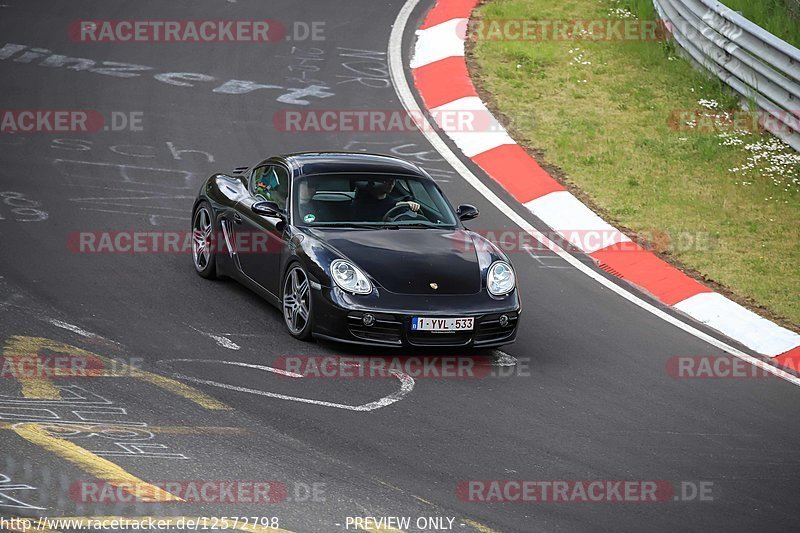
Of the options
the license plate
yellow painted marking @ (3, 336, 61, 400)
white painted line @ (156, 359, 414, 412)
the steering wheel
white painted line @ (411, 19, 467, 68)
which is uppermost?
white painted line @ (411, 19, 467, 68)

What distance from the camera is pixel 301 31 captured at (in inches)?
726

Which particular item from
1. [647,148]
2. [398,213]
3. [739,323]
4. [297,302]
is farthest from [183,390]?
[647,148]

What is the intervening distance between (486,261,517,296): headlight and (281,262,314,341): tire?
1393mm

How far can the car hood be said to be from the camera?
929 cm

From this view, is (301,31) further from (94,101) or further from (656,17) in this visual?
(656,17)

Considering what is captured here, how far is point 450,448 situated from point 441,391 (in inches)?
43.6

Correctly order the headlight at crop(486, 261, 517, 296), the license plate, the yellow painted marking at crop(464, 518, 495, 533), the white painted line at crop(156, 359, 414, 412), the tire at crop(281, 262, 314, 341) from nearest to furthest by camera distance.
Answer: the yellow painted marking at crop(464, 518, 495, 533), the white painted line at crop(156, 359, 414, 412), the license plate, the tire at crop(281, 262, 314, 341), the headlight at crop(486, 261, 517, 296)

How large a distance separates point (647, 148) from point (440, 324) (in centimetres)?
663

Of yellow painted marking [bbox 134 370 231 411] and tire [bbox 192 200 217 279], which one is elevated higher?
tire [bbox 192 200 217 279]

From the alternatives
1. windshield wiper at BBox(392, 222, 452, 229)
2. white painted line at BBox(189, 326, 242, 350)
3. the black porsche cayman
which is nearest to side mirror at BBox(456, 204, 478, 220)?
the black porsche cayman

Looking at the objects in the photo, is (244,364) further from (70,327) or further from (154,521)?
(154,521)

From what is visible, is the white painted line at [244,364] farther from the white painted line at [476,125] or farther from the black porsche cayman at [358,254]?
the white painted line at [476,125]

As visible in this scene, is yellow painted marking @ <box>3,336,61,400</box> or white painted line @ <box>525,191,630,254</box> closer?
yellow painted marking @ <box>3,336,61,400</box>

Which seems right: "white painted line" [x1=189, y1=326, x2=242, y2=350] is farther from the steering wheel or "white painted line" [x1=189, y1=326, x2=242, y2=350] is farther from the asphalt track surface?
the steering wheel
